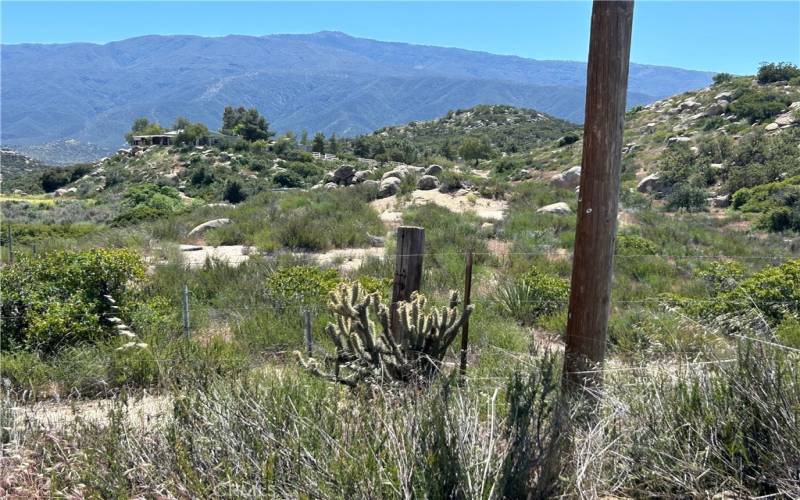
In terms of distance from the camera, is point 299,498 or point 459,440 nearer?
point 299,498

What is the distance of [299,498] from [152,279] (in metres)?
8.04

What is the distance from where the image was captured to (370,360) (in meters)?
5.12

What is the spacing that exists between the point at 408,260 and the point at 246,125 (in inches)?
2633

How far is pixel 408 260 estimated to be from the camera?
5531 millimetres

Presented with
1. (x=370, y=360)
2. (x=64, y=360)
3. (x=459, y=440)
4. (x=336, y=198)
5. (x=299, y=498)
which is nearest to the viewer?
(x=299, y=498)

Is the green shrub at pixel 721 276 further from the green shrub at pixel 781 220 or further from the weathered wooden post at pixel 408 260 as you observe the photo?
the green shrub at pixel 781 220

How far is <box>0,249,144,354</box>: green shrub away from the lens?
689cm

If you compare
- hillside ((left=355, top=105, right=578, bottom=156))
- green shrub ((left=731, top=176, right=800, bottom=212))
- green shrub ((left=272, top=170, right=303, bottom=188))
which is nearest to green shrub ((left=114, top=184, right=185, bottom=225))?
green shrub ((left=272, top=170, right=303, bottom=188))

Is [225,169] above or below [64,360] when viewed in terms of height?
above

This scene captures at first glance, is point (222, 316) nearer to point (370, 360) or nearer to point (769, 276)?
point (370, 360)

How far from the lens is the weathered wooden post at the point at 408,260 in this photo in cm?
546

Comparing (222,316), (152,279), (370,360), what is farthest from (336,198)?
(370,360)

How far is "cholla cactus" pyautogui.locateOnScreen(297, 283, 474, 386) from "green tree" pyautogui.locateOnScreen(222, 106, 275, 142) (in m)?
63.9

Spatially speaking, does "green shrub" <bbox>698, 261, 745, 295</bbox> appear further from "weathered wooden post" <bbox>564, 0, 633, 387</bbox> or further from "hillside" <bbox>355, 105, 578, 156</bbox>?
"hillside" <bbox>355, 105, 578, 156</bbox>
